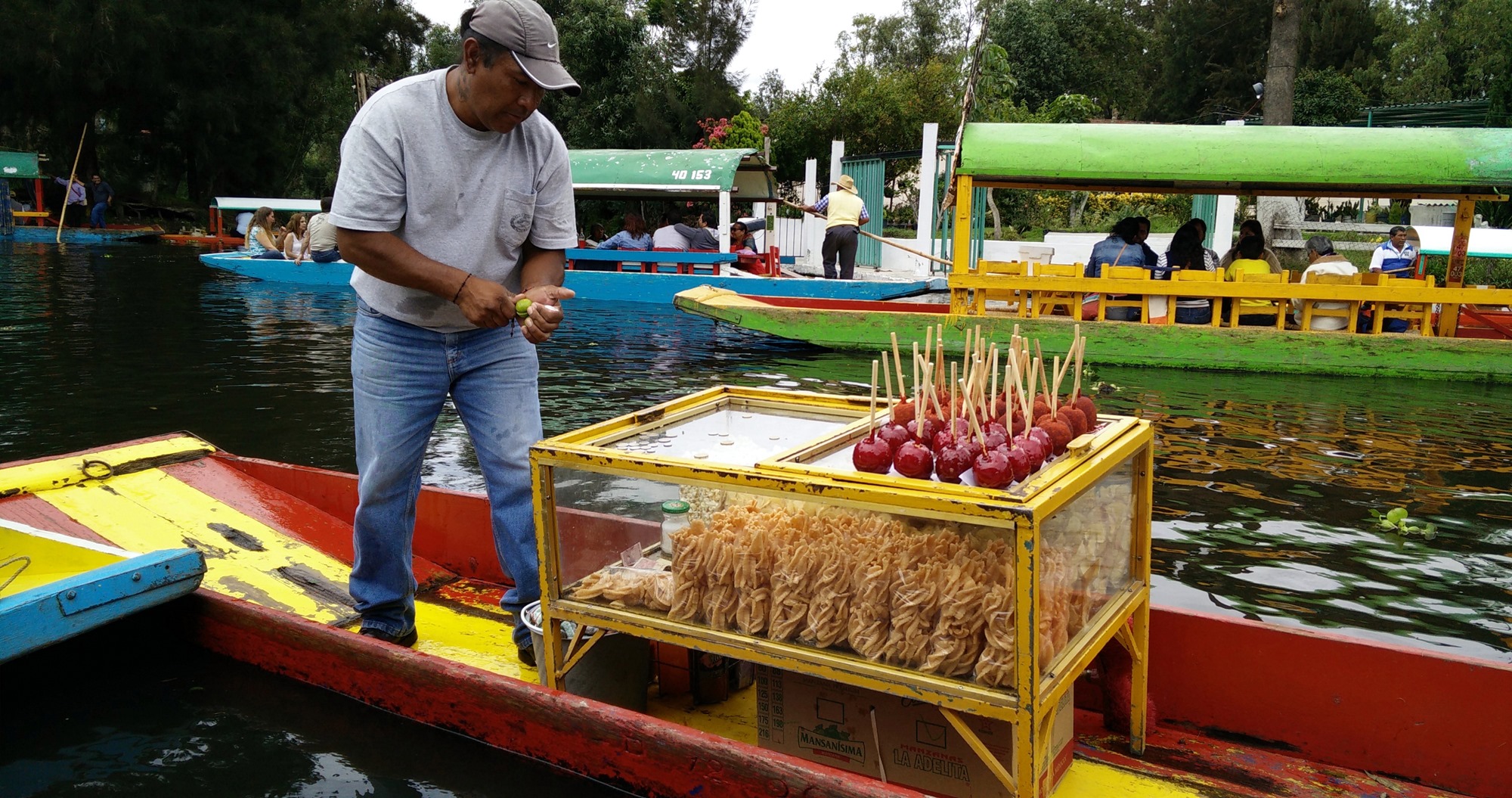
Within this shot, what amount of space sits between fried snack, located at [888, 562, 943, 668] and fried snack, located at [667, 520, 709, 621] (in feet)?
1.72

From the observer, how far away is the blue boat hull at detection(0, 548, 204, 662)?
3053 mm

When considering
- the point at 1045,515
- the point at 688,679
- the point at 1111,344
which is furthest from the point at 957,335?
the point at 1045,515

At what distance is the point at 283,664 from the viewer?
11.2ft

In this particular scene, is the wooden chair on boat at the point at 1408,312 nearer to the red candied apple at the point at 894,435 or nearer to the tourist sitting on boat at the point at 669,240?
the red candied apple at the point at 894,435

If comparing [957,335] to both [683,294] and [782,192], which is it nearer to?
[683,294]

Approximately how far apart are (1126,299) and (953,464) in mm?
9546

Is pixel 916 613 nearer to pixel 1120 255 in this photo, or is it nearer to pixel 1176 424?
pixel 1176 424

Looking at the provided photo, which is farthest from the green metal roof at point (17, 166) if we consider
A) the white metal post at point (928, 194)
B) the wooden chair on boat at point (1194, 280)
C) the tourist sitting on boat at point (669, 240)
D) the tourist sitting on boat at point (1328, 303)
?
the tourist sitting on boat at point (1328, 303)

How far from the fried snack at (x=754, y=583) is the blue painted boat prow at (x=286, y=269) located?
16.7 m

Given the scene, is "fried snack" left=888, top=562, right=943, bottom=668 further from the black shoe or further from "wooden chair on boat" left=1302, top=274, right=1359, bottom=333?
"wooden chair on boat" left=1302, top=274, right=1359, bottom=333

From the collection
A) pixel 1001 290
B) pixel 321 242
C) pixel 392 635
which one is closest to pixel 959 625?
pixel 392 635

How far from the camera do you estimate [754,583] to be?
262 cm

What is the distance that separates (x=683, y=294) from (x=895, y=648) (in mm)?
10104

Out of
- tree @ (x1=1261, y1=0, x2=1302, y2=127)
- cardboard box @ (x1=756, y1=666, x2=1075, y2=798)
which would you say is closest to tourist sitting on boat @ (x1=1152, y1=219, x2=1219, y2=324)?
tree @ (x1=1261, y1=0, x2=1302, y2=127)
